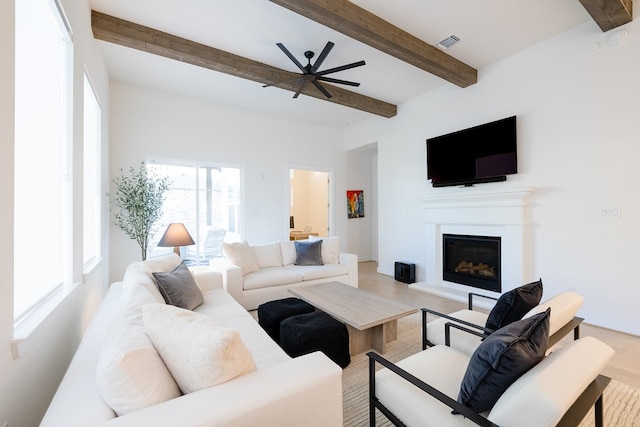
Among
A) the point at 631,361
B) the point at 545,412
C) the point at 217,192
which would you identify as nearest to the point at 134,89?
the point at 217,192

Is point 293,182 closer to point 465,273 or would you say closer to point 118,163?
point 118,163

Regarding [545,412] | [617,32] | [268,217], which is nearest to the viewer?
[545,412]

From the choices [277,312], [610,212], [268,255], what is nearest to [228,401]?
[277,312]

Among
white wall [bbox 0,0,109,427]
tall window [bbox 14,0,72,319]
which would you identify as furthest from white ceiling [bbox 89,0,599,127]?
tall window [bbox 14,0,72,319]

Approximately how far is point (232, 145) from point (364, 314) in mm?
4375

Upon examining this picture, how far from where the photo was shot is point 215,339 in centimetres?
99

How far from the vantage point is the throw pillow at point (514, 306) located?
1659 millimetres

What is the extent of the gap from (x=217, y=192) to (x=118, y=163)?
1.63m

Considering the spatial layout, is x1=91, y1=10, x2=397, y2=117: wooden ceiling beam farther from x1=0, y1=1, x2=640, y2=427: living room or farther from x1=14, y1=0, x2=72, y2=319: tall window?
x1=14, y1=0, x2=72, y2=319: tall window

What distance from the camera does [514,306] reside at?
166cm

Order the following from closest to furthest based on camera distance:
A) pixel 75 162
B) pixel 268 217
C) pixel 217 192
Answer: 1. pixel 75 162
2. pixel 217 192
3. pixel 268 217

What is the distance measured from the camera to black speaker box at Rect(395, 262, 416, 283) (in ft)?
16.3

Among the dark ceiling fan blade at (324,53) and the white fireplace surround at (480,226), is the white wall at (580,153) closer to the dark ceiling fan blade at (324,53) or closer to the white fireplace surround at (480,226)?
the white fireplace surround at (480,226)

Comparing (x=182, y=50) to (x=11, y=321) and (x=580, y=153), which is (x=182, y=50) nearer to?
(x=11, y=321)
